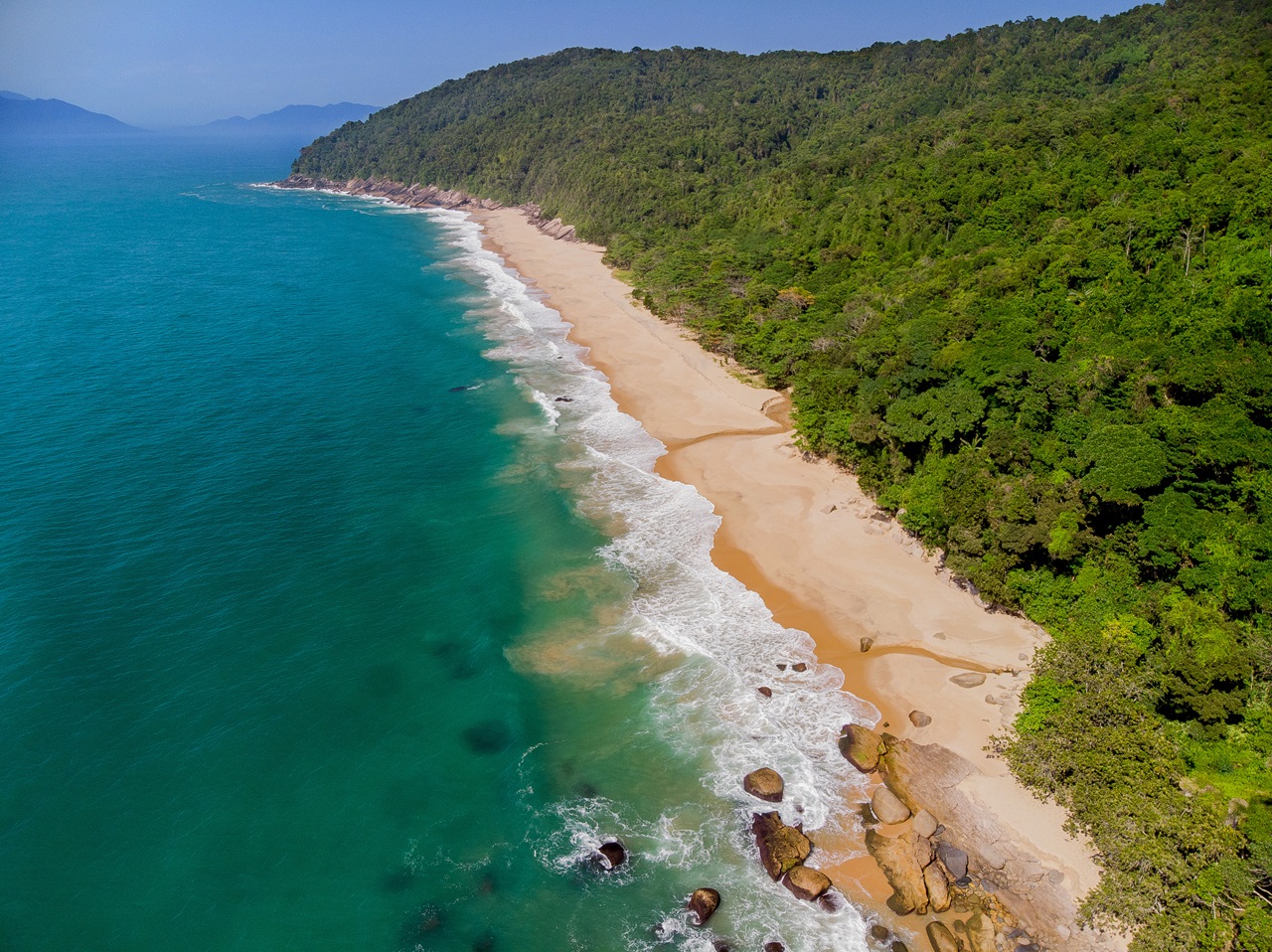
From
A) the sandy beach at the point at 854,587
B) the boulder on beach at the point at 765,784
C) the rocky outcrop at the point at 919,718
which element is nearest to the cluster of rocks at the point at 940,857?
the sandy beach at the point at 854,587

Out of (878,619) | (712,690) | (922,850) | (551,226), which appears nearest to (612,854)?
(712,690)

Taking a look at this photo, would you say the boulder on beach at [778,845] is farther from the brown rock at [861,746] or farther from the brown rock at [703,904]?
the brown rock at [861,746]

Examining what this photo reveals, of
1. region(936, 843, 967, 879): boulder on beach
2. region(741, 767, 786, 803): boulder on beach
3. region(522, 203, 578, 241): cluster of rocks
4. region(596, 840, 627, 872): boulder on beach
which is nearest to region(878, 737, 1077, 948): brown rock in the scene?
region(936, 843, 967, 879): boulder on beach

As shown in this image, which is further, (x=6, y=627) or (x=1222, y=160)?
(x=1222, y=160)

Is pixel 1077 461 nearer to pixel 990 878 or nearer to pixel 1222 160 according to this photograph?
pixel 990 878

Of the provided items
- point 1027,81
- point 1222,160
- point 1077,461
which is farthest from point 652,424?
point 1027,81

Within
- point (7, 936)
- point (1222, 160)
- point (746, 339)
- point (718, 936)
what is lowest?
point (7, 936)

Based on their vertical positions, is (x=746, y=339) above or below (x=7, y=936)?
above
